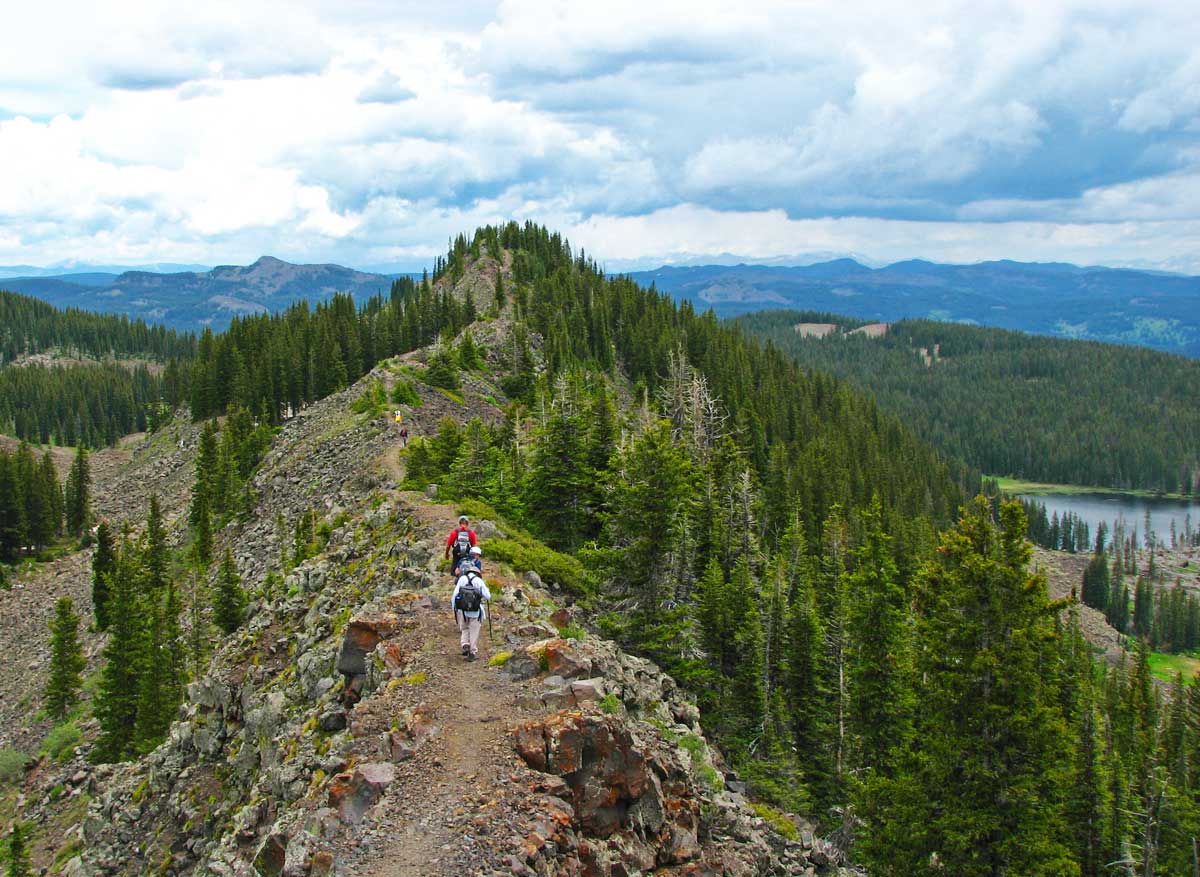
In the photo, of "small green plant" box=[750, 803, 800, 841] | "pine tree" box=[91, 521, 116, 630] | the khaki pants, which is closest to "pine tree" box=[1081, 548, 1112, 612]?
"small green plant" box=[750, 803, 800, 841]

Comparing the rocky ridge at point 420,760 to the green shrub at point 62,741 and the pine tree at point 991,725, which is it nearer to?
the pine tree at point 991,725

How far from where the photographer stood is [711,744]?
28.8 metres

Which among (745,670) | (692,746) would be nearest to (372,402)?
(745,670)

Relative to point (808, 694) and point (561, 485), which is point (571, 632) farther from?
point (561, 485)

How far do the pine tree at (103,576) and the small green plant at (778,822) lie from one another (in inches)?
2080

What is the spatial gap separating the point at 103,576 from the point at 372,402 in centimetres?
2436

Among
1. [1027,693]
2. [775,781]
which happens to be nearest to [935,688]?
[1027,693]

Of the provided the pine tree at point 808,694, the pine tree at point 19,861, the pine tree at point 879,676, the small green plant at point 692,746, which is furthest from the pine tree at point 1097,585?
the pine tree at point 19,861

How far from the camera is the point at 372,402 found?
63562 millimetres

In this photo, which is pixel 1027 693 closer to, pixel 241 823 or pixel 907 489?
pixel 241 823

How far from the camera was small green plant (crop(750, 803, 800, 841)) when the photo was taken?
21.8 m

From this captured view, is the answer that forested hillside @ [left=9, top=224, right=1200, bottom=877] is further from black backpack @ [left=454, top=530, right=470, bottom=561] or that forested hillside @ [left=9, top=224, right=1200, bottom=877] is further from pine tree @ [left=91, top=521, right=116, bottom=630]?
pine tree @ [left=91, top=521, right=116, bottom=630]

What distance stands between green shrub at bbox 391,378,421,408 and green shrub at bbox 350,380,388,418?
2.73ft

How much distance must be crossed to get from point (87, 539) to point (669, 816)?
299 ft
